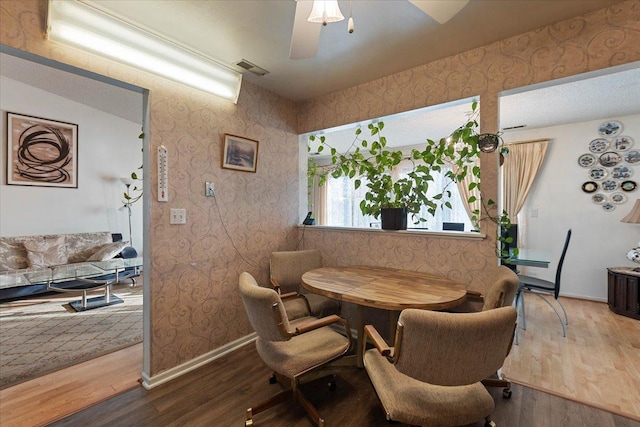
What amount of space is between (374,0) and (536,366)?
9.72 feet

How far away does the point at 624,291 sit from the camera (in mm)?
3289

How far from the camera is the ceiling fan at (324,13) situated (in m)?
1.09

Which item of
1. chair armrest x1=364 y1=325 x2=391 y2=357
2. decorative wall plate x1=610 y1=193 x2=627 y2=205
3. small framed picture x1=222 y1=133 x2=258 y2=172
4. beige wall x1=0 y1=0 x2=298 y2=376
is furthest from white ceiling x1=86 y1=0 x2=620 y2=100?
decorative wall plate x1=610 y1=193 x2=627 y2=205

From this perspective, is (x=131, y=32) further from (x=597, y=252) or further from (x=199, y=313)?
(x=597, y=252)

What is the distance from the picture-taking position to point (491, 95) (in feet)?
6.45

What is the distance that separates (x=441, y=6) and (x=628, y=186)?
4538mm

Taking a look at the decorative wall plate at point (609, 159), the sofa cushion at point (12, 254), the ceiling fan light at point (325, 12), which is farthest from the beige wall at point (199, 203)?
the decorative wall plate at point (609, 159)

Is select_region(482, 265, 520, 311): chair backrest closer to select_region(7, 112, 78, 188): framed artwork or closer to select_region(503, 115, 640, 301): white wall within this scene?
select_region(503, 115, 640, 301): white wall

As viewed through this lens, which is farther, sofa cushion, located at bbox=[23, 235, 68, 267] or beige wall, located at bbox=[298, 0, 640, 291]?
sofa cushion, located at bbox=[23, 235, 68, 267]

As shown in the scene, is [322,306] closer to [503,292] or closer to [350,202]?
[503,292]

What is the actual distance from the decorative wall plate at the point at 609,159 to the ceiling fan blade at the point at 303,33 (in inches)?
187

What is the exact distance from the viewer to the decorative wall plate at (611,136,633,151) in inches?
145

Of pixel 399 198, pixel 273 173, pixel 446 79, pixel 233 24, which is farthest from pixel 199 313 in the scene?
pixel 446 79

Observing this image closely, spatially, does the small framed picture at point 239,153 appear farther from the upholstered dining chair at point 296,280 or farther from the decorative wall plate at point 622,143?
the decorative wall plate at point 622,143
